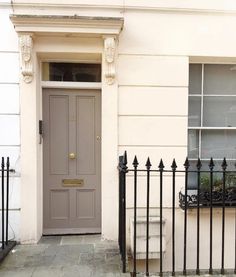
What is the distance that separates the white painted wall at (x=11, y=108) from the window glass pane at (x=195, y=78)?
2542 mm

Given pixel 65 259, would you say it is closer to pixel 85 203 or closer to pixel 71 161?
pixel 85 203

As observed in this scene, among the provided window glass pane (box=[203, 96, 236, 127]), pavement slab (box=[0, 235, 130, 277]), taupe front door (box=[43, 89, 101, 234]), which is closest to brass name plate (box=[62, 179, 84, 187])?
taupe front door (box=[43, 89, 101, 234])

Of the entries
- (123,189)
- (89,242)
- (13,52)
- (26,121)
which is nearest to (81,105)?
(26,121)

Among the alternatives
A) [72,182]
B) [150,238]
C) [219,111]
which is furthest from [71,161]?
[219,111]

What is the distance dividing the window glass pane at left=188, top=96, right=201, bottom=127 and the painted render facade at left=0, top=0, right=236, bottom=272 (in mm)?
266

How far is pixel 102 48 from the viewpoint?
13.3 ft

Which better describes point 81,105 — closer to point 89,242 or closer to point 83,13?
point 83,13

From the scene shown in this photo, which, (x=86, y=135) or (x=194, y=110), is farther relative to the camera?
(x=194, y=110)

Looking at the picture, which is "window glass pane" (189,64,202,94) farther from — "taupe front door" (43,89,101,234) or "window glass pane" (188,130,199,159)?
"taupe front door" (43,89,101,234)

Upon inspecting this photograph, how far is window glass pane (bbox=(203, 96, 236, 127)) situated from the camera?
447cm

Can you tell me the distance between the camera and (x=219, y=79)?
14.7ft

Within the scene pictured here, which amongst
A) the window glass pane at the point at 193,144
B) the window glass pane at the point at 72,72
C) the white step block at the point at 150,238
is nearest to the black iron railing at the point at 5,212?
the window glass pane at the point at 72,72

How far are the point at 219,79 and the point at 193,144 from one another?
3.54 ft

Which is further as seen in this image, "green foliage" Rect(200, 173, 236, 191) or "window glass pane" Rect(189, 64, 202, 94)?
"window glass pane" Rect(189, 64, 202, 94)
